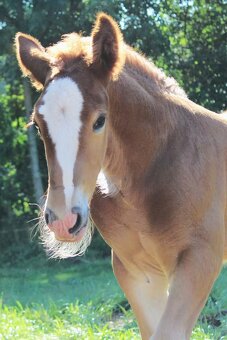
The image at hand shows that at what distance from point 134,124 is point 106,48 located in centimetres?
51

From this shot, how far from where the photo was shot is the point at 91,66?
3.96 metres

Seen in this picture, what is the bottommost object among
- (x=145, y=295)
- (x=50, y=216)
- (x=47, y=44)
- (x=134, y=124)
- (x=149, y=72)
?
(x=47, y=44)

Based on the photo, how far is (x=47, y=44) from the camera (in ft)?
43.7

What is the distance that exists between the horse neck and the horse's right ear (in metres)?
0.41

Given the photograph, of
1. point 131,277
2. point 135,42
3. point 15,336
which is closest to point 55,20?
point 135,42

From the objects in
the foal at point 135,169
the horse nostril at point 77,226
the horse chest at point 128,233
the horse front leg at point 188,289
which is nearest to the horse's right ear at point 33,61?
the foal at point 135,169

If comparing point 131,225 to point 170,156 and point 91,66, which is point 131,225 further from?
point 91,66

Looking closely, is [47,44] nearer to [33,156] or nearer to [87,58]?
[33,156]

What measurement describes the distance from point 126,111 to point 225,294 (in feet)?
11.7

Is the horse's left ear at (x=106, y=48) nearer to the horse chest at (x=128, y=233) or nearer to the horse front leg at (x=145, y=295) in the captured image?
the horse chest at (x=128, y=233)

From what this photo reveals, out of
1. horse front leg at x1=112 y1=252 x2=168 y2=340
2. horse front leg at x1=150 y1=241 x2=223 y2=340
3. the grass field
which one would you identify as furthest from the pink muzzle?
the grass field

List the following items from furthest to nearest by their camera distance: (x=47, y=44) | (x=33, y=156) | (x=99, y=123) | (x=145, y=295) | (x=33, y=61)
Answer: (x=33, y=156), (x=47, y=44), (x=145, y=295), (x=33, y=61), (x=99, y=123)

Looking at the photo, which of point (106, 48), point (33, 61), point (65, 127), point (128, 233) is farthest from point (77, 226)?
point (33, 61)

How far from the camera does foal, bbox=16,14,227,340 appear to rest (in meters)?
3.64
